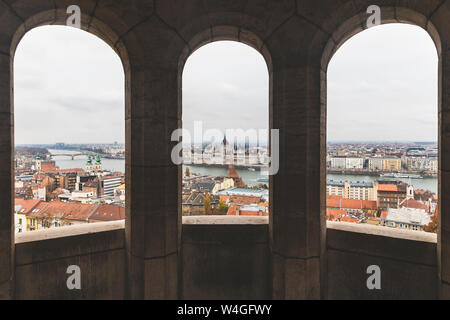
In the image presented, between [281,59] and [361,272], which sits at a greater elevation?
[281,59]

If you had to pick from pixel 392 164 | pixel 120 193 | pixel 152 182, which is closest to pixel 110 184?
pixel 120 193

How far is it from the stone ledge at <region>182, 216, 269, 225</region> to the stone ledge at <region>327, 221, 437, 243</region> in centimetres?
140

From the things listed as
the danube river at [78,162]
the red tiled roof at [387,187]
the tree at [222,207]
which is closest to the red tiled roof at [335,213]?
the red tiled roof at [387,187]

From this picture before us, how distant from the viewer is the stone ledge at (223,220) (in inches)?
211

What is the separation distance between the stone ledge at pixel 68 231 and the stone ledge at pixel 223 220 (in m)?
1.37

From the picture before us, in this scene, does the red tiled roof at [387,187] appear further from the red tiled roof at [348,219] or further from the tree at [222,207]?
the tree at [222,207]

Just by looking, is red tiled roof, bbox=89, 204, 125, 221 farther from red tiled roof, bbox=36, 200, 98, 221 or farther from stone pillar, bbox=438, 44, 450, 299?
stone pillar, bbox=438, 44, 450, 299

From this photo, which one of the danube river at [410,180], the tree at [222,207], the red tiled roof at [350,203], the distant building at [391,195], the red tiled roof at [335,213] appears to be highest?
the danube river at [410,180]

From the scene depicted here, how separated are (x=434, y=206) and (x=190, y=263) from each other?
453 centimetres

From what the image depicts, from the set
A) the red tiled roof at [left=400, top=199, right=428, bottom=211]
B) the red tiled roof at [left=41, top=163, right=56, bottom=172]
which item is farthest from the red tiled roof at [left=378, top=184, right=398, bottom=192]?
the red tiled roof at [left=41, top=163, right=56, bottom=172]

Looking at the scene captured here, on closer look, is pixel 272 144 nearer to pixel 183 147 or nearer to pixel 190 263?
pixel 183 147

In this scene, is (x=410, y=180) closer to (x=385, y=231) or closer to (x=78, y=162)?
(x=385, y=231)

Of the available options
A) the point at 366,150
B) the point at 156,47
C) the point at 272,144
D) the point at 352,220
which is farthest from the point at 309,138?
the point at 156,47

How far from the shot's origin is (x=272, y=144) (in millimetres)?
4824
